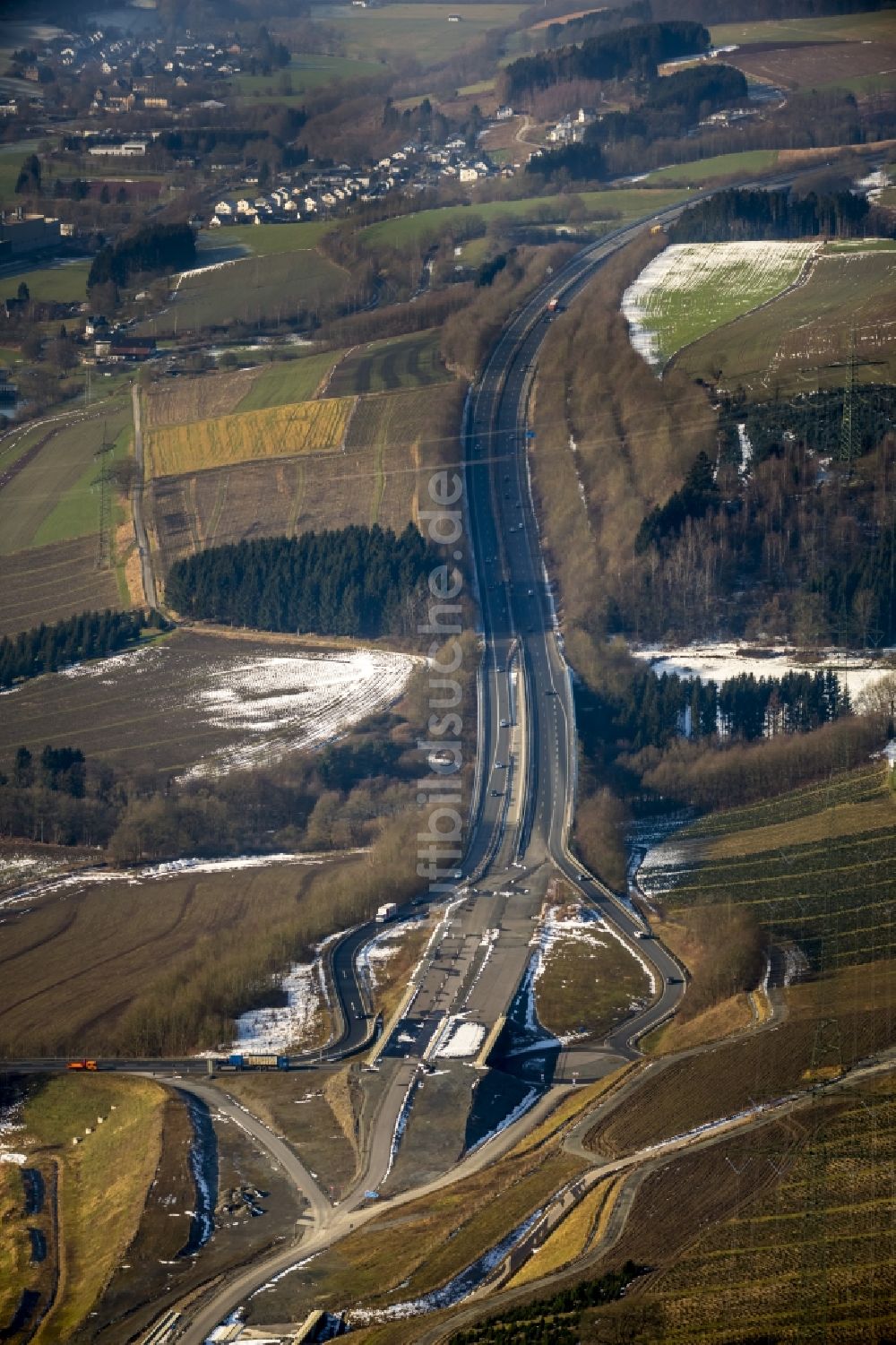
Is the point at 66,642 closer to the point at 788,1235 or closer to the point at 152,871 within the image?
the point at 152,871

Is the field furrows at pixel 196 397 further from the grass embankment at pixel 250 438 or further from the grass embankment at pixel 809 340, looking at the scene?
the grass embankment at pixel 809 340

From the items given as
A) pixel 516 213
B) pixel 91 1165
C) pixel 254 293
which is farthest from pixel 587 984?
pixel 516 213

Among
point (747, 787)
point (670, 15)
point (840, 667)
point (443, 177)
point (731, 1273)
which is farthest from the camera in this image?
point (670, 15)

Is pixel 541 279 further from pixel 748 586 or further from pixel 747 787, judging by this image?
pixel 747 787

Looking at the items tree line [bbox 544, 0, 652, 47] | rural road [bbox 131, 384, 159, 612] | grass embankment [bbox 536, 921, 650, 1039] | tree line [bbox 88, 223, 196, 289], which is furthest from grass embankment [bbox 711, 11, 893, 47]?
grass embankment [bbox 536, 921, 650, 1039]

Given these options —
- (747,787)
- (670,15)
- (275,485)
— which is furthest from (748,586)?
(670,15)

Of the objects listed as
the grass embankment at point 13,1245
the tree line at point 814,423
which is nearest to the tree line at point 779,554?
the tree line at point 814,423

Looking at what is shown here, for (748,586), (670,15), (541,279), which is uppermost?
(670,15)
